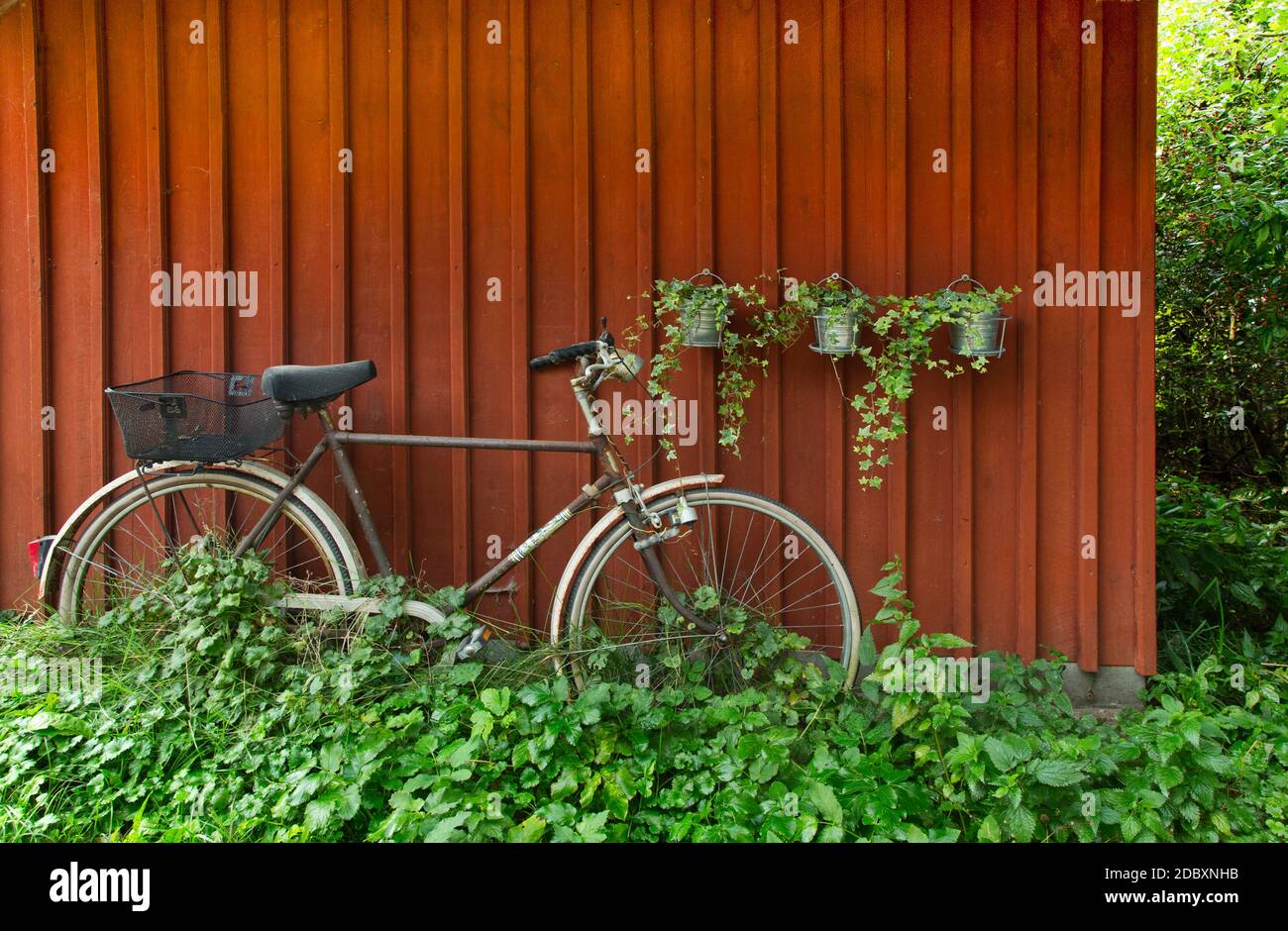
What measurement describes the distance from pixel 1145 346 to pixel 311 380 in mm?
2988

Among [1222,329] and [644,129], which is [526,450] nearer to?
[644,129]

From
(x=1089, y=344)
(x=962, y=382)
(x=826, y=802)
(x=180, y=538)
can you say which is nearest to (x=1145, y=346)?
(x=1089, y=344)

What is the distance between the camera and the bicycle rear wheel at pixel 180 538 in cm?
282

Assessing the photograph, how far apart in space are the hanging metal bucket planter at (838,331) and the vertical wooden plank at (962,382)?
0.51m

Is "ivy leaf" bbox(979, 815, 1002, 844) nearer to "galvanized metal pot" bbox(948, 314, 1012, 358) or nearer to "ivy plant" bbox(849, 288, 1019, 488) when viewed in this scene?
"ivy plant" bbox(849, 288, 1019, 488)

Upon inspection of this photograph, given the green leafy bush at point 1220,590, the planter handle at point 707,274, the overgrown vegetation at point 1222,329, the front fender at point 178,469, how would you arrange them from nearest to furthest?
the front fender at point 178,469 < the planter handle at point 707,274 < the green leafy bush at point 1220,590 < the overgrown vegetation at point 1222,329

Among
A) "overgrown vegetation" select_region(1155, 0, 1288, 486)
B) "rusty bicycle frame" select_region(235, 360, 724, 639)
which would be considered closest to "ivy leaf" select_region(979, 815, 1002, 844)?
"rusty bicycle frame" select_region(235, 360, 724, 639)

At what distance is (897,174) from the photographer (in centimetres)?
306

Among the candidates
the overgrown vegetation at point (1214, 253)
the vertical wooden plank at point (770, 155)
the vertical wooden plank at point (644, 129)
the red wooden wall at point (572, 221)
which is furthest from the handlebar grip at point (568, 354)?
the overgrown vegetation at point (1214, 253)

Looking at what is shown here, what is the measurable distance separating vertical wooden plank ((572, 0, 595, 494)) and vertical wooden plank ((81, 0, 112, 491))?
177 cm

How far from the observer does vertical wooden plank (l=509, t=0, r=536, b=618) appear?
9.98ft

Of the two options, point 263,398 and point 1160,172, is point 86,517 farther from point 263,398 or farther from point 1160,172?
point 1160,172

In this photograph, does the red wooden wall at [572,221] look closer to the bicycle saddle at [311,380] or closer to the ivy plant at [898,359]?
the ivy plant at [898,359]
